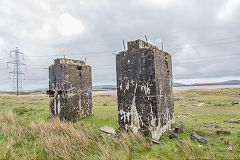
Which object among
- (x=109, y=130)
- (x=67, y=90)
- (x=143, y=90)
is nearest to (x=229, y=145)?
(x=143, y=90)

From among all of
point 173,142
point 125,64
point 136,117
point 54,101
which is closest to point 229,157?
point 173,142

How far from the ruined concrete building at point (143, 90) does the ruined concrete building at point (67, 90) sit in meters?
3.48

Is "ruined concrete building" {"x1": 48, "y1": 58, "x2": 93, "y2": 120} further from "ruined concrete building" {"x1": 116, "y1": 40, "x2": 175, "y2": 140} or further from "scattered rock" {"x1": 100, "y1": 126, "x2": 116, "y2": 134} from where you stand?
"ruined concrete building" {"x1": 116, "y1": 40, "x2": 175, "y2": 140}

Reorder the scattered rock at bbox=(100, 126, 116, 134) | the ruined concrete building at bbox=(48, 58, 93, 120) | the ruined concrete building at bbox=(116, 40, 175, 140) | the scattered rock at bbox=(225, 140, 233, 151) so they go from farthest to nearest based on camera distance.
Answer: the ruined concrete building at bbox=(48, 58, 93, 120), the scattered rock at bbox=(100, 126, 116, 134), the ruined concrete building at bbox=(116, 40, 175, 140), the scattered rock at bbox=(225, 140, 233, 151)

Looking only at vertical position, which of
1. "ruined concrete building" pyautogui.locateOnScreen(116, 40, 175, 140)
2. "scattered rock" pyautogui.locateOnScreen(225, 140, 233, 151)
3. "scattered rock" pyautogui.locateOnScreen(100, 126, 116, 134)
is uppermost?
"ruined concrete building" pyautogui.locateOnScreen(116, 40, 175, 140)

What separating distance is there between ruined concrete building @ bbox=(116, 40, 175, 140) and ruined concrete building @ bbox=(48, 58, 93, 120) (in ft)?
11.4

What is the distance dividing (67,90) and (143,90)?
451cm

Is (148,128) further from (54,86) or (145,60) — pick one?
(54,86)

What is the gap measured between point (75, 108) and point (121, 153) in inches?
199

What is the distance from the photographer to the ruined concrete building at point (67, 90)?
822cm

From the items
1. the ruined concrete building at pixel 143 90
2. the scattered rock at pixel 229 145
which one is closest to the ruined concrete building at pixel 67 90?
the ruined concrete building at pixel 143 90

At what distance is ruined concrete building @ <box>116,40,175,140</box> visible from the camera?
17.6 feet

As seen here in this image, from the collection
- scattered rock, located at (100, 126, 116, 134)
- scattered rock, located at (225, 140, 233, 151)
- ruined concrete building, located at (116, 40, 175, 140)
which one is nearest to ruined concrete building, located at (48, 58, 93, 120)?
scattered rock, located at (100, 126, 116, 134)

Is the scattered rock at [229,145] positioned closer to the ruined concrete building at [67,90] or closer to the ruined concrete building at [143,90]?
the ruined concrete building at [143,90]
